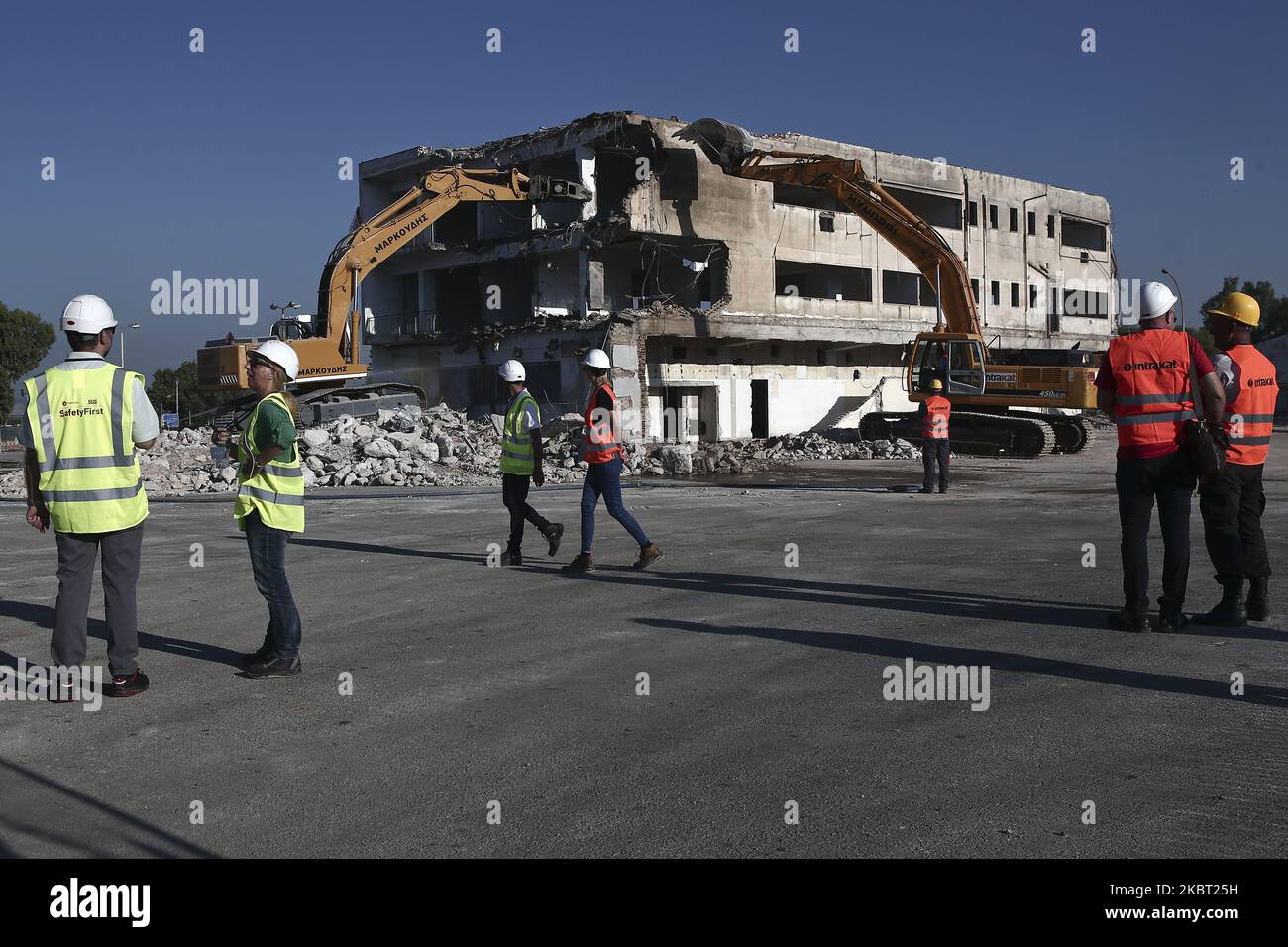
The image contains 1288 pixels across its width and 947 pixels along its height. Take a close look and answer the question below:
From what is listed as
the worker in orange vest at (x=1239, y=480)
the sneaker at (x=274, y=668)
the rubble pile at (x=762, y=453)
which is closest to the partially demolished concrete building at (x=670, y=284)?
the rubble pile at (x=762, y=453)

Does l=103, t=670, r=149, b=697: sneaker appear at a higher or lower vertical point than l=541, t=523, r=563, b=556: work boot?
lower

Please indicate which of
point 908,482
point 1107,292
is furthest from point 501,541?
point 1107,292

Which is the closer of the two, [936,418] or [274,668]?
[274,668]

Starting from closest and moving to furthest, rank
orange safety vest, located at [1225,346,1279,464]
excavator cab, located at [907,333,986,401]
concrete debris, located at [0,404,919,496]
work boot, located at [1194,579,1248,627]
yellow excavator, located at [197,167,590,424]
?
1. work boot, located at [1194,579,1248,627]
2. orange safety vest, located at [1225,346,1279,464]
3. concrete debris, located at [0,404,919,496]
4. yellow excavator, located at [197,167,590,424]
5. excavator cab, located at [907,333,986,401]

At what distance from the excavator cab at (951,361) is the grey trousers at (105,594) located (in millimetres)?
27278

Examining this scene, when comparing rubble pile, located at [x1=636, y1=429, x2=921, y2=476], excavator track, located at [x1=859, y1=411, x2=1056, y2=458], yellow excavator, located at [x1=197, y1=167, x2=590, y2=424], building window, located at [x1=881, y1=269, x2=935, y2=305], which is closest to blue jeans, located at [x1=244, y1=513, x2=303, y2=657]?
rubble pile, located at [x1=636, y1=429, x2=921, y2=476]

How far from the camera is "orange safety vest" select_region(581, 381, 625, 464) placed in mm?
10617

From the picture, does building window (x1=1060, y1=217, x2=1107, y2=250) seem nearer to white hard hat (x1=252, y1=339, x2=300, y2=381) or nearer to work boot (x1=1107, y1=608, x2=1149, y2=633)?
work boot (x1=1107, y1=608, x2=1149, y2=633)

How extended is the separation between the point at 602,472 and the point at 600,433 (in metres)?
0.39

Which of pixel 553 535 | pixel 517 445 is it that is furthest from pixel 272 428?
pixel 553 535

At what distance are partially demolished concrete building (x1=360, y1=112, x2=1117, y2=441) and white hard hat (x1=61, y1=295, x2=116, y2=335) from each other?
100 ft

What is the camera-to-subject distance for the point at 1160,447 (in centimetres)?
740

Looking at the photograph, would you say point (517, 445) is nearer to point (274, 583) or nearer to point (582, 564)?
point (582, 564)
